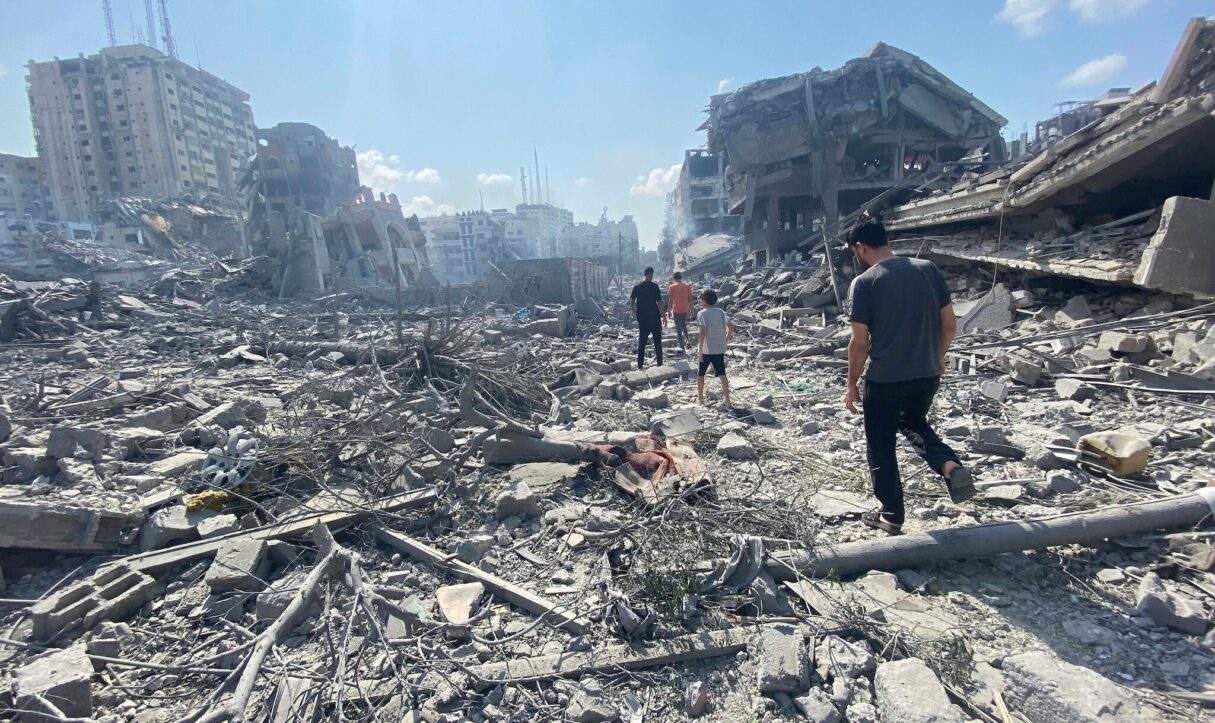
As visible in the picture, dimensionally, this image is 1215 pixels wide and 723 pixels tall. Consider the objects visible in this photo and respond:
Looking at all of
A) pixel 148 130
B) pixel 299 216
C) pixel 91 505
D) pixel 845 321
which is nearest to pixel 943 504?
pixel 91 505

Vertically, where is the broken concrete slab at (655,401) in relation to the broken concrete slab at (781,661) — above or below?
above

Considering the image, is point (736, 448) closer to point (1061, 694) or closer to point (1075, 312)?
point (1061, 694)

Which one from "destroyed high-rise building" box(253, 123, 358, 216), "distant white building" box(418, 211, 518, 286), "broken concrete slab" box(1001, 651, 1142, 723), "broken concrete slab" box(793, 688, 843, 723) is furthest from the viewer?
"distant white building" box(418, 211, 518, 286)

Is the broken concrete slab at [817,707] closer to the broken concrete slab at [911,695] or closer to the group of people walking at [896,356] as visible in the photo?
the broken concrete slab at [911,695]

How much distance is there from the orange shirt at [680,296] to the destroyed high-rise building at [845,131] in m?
13.2

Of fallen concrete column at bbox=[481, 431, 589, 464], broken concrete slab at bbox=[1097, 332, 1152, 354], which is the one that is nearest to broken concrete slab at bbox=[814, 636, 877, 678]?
fallen concrete column at bbox=[481, 431, 589, 464]

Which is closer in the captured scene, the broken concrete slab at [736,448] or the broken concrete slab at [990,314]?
the broken concrete slab at [736,448]

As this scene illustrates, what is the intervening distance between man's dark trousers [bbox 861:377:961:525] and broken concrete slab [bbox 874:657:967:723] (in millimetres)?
1056

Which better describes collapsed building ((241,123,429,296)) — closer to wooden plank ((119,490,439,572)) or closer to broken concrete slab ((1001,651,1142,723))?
wooden plank ((119,490,439,572))

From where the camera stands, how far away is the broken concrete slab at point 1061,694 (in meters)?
1.64

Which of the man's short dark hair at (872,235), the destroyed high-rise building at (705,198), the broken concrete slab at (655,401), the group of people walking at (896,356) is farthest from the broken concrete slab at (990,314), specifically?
the destroyed high-rise building at (705,198)

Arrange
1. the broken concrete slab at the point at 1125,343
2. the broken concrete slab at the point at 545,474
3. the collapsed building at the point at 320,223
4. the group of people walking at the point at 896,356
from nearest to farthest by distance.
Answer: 1. the group of people walking at the point at 896,356
2. the broken concrete slab at the point at 545,474
3. the broken concrete slab at the point at 1125,343
4. the collapsed building at the point at 320,223

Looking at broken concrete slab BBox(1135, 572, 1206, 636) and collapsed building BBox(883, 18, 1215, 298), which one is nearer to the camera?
broken concrete slab BBox(1135, 572, 1206, 636)

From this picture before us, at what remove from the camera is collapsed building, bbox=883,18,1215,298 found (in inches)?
220
